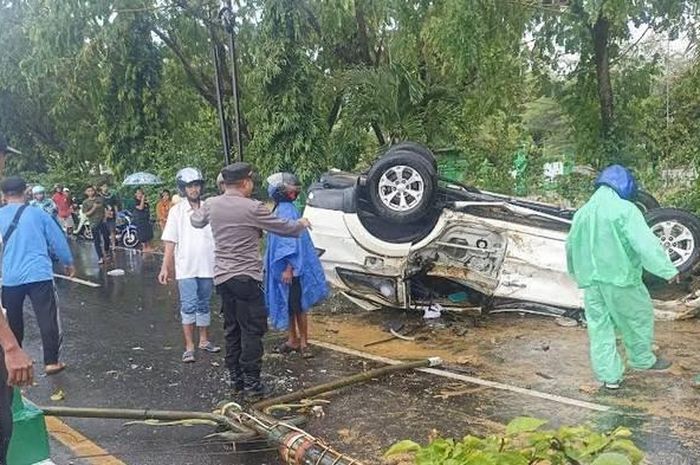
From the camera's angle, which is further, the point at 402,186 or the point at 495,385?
the point at 402,186

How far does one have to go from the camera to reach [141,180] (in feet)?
55.6

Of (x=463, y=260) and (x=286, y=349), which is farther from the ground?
(x=463, y=260)

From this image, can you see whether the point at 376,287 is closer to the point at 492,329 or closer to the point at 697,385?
the point at 492,329

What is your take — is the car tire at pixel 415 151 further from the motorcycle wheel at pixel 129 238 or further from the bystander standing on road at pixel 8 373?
the motorcycle wheel at pixel 129 238

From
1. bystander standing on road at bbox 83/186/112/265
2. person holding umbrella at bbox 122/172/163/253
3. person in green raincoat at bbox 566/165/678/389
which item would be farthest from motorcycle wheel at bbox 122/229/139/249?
person in green raincoat at bbox 566/165/678/389

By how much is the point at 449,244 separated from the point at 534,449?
17.4 ft

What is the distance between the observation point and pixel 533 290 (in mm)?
7270

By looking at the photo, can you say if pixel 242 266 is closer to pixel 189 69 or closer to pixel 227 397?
pixel 227 397

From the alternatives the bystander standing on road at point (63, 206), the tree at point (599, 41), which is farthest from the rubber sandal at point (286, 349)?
the bystander standing on road at point (63, 206)

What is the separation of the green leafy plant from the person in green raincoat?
332cm

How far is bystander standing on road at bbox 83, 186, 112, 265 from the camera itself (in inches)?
558

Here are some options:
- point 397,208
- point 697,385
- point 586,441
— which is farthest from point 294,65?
point 586,441

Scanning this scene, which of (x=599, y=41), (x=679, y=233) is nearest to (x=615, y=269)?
(x=679, y=233)

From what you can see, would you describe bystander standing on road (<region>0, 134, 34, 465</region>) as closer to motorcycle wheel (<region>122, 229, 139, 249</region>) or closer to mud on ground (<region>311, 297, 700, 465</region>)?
mud on ground (<region>311, 297, 700, 465</region>)
